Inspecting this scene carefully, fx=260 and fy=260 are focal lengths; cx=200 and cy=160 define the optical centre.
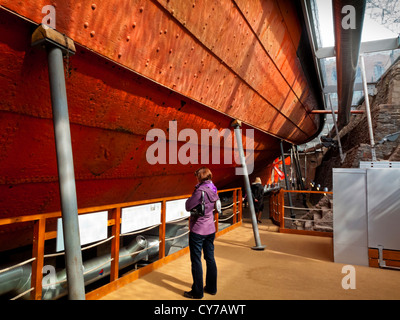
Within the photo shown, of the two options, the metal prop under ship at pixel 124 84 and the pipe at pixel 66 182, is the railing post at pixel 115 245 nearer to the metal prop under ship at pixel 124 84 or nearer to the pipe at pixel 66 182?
the metal prop under ship at pixel 124 84

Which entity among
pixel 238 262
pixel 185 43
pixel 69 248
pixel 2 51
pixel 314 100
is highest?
pixel 314 100

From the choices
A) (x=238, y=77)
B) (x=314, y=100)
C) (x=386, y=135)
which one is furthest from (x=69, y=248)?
(x=386, y=135)

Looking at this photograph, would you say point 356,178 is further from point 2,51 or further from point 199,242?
point 2,51

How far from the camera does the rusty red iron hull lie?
2.09m

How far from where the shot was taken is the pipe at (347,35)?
326 centimetres

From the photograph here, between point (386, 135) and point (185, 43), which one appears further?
point (386, 135)

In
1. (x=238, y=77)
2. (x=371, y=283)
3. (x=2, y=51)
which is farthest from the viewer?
(x=238, y=77)

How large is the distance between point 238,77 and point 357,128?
44.7 feet

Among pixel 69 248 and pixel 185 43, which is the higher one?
pixel 185 43

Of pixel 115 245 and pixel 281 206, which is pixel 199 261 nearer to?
pixel 115 245

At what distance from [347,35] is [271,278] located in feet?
12.5

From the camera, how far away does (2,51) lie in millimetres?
1848

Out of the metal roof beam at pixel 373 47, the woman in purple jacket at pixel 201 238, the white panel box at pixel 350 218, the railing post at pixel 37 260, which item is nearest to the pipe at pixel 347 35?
the metal roof beam at pixel 373 47

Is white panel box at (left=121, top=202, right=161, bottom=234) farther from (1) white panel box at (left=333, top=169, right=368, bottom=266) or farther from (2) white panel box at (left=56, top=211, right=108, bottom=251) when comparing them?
(1) white panel box at (left=333, top=169, right=368, bottom=266)
